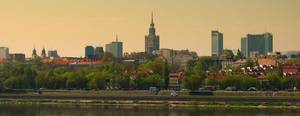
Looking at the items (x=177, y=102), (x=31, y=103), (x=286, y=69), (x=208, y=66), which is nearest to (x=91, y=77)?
(x=31, y=103)

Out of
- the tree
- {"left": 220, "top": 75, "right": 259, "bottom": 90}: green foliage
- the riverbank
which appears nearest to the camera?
the riverbank

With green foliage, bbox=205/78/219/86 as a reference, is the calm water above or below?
below

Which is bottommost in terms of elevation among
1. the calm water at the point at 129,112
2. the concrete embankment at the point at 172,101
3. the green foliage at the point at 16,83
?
the calm water at the point at 129,112

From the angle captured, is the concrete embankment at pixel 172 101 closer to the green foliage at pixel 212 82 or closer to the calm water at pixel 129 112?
the calm water at pixel 129 112

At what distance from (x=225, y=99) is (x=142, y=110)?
1009cm

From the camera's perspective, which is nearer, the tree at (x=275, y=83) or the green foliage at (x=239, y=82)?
the green foliage at (x=239, y=82)

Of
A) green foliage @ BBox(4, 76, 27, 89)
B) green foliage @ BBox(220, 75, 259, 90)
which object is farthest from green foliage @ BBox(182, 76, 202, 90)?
green foliage @ BBox(4, 76, 27, 89)

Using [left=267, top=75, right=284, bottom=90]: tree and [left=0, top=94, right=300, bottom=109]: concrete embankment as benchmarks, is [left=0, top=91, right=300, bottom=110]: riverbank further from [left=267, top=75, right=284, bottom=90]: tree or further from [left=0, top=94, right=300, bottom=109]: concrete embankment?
[left=267, top=75, right=284, bottom=90]: tree

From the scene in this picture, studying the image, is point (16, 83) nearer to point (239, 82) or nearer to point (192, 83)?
point (192, 83)

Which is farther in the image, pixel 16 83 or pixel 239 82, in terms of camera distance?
pixel 16 83

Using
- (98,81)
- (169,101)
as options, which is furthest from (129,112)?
(98,81)

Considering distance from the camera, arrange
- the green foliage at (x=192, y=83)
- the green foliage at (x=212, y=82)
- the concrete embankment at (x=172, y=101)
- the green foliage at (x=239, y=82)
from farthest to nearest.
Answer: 1. the green foliage at (x=212, y=82)
2. the green foliage at (x=239, y=82)
3. the green foliage at (x=192, y=83)
4. the concrete embankment at (x=172, y=101)

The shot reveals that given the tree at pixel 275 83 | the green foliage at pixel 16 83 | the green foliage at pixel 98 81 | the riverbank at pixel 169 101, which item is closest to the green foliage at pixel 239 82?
the tree at pixel 275 83

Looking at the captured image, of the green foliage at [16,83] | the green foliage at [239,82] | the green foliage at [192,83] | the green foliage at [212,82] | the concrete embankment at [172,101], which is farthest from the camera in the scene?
the green foliage at [16,83]
